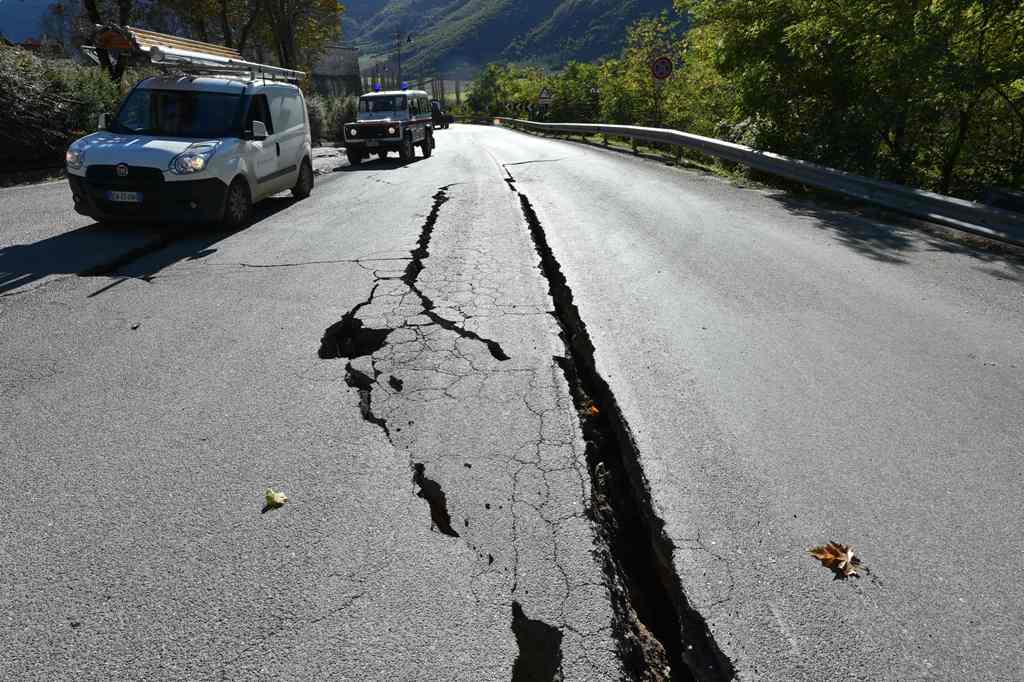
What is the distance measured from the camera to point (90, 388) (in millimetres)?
3928

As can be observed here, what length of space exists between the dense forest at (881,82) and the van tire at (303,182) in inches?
351

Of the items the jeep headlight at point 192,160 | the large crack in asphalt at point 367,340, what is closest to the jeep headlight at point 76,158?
the jeep headlight at point 192,160

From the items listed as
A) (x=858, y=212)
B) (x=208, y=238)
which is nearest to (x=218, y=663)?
(x=208, y=238)

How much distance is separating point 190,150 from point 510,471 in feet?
23.4

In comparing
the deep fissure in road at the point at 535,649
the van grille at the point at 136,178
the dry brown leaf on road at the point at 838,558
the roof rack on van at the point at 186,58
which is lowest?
the deep fissure in road at the point at 535,649

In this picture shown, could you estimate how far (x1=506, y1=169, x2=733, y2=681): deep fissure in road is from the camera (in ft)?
6.74

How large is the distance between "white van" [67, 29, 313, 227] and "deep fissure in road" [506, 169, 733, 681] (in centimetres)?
614

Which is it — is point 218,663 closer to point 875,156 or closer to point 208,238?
point 208,238

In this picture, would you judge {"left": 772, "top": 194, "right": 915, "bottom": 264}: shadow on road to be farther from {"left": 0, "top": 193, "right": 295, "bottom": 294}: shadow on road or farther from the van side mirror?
the van side mirror

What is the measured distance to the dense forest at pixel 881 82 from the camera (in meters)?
9.17

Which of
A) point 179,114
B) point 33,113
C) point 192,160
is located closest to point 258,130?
point 179,114

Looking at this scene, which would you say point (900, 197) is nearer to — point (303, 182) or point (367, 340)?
point (367, 340)

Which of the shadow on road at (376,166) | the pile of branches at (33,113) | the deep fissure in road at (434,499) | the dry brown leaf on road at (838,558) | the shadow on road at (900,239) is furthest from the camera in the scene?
the shadow on road at (376,166)

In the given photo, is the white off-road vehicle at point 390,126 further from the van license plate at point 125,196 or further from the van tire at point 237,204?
the van license plate at point 125,196
